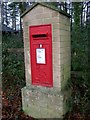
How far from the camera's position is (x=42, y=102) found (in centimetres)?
337

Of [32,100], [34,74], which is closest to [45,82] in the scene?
[34,74]

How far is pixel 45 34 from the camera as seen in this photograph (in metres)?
3.08

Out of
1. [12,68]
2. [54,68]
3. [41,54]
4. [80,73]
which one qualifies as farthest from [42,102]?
[12,68]

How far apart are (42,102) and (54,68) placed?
0.79m

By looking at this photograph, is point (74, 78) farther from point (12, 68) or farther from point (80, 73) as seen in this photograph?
point (12, 68)

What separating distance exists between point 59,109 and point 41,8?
79.3 inches

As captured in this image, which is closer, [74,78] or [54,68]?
[54,68]

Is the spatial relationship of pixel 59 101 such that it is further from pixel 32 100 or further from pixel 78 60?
pixel 78 60

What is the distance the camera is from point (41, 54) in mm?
3230

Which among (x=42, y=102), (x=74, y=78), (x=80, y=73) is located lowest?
(x=42, y=102)

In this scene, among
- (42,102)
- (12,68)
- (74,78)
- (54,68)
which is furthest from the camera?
(12,68)

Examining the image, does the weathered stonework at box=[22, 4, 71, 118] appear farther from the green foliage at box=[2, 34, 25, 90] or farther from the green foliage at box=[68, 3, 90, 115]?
the green foliage at box=[2, 34, 25, 90]

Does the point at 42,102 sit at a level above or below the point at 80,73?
below

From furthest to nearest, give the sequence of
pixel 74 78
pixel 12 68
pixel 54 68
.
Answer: pixel 12 68 → pixel 74 78 → pixel 54 68
